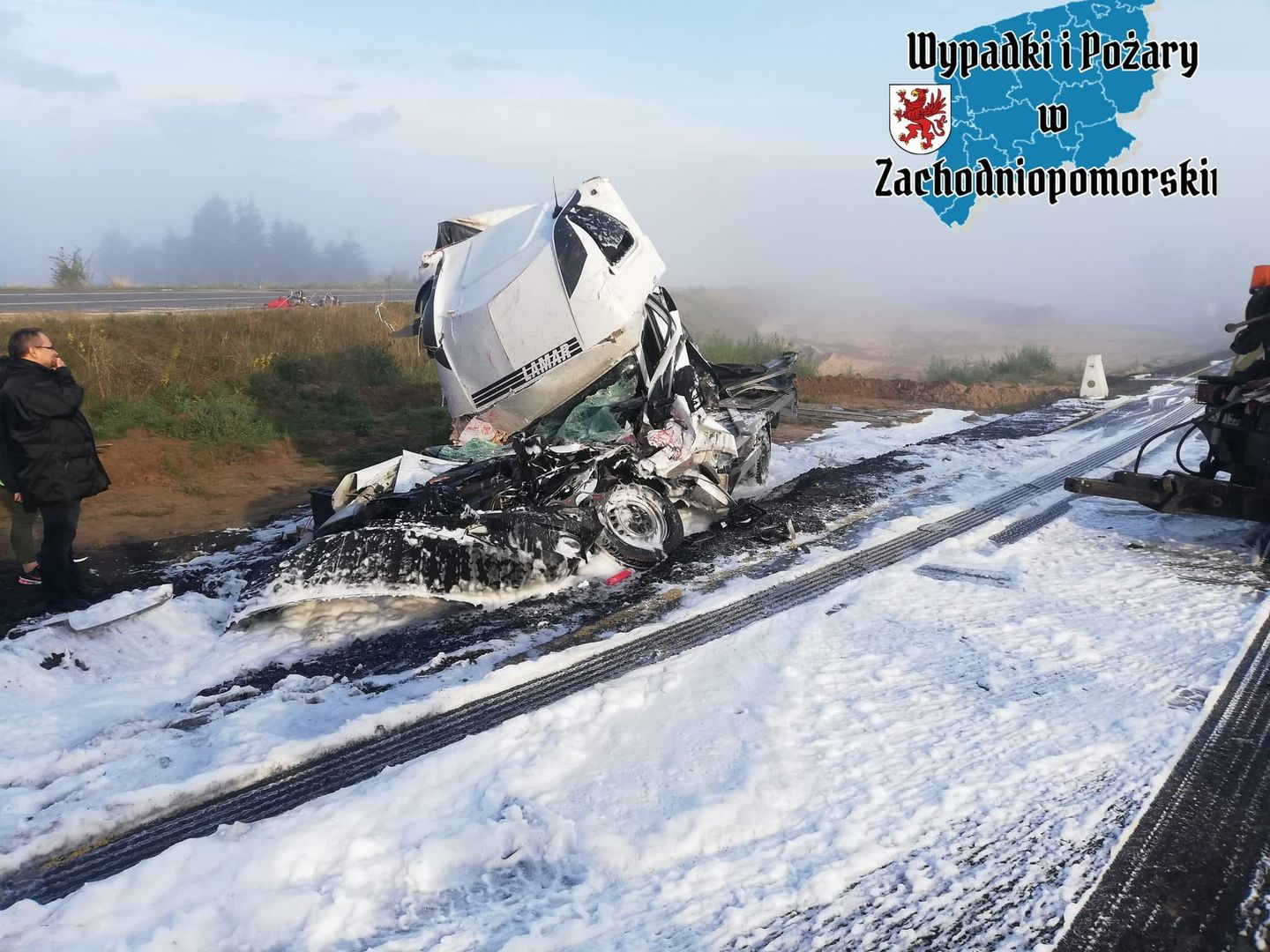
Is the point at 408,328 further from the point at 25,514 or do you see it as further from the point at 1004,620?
the point at 1004,620

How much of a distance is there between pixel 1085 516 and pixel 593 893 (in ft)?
18.8

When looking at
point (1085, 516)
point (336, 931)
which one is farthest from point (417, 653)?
point (1085, 516)

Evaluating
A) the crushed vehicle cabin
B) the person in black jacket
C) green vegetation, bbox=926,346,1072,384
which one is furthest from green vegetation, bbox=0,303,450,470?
green vegetation, bbox=926,346,1072,384

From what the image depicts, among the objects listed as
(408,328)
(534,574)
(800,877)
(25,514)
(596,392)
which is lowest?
(800,877)

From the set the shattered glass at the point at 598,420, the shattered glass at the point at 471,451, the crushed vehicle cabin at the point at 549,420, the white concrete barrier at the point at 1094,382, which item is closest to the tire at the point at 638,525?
the crushed vehicle cabin at the point at 549,420

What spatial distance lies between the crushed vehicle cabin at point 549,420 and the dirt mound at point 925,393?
8.61 meters

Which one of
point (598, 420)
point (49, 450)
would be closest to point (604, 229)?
point (598, 420)

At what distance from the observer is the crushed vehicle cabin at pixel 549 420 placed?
16.9 ft

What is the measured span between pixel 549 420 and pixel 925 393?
37.1ft

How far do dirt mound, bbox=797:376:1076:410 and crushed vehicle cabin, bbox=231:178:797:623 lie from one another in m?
8.61

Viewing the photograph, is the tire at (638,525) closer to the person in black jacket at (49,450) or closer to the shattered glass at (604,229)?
the shattered glass at (604,229)

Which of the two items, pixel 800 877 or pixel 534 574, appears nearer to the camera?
pixel 800 877

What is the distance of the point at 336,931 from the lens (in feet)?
8.14

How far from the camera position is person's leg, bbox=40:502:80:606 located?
534 cm
